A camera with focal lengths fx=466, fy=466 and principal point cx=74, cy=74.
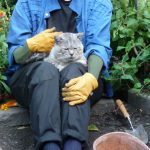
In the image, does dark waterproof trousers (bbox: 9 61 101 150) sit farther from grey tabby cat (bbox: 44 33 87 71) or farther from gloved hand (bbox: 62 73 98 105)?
grey tabby cat (bbox: 44 33 87 71)

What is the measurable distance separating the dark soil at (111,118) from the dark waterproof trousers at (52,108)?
1.47 ft

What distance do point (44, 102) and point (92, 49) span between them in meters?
0.60

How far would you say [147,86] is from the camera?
3.36 metres

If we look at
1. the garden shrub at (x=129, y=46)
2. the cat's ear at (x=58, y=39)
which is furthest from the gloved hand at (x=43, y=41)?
the garden shrub at (x=129, y=46)

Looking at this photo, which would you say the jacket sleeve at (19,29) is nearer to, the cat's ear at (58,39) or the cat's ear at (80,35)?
the cat's ear at (58,39)

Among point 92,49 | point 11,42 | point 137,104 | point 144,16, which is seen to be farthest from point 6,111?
point 144,16

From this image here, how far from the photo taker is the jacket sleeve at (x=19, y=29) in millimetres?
3076

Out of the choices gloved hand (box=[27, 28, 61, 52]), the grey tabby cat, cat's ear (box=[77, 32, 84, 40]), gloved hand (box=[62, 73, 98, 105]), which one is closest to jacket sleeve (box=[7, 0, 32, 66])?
gloved hand (box=[27, 28, 61, 52])

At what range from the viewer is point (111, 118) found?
330 centimetres

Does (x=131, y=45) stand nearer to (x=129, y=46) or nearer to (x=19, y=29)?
(x=129, y=46)

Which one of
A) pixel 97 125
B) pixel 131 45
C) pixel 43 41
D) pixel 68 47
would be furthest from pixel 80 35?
pixel 97 125

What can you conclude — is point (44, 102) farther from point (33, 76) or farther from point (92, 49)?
point (92, 49)

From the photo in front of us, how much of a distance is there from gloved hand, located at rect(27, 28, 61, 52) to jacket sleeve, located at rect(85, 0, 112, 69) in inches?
9.7

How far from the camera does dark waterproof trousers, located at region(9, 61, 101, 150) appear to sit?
2.58 metres
